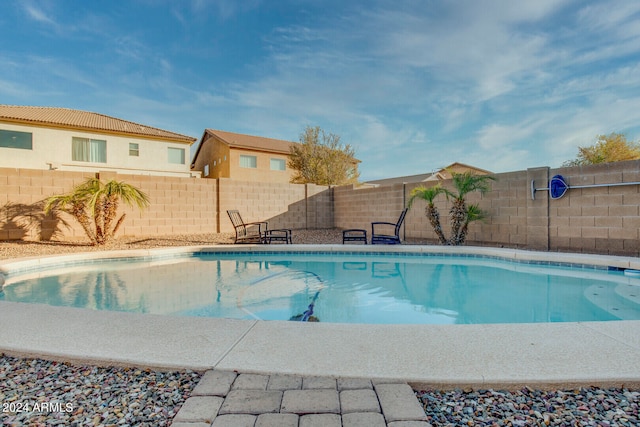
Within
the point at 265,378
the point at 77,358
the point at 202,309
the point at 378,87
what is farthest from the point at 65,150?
the point at 265,378

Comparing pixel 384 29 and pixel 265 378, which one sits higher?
pixel 384 29

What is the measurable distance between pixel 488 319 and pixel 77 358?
3.85 meters

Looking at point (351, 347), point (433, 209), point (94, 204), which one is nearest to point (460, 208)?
point (433, 209)

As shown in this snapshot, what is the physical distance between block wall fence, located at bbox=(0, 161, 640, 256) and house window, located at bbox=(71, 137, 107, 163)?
830 cm

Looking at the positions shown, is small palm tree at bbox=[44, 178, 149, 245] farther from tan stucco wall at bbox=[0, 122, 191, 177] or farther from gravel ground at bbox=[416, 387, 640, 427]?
gravel ground at bbox=[416, 387, 640, 427]

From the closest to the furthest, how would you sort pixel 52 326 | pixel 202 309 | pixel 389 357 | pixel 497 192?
pixel 389 357
pixel 52 326
pixel 202 309
pixel 497 192

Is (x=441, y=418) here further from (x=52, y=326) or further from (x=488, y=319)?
(x=52, y=326)

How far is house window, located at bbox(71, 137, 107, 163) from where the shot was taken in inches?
630

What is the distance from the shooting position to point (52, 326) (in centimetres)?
268

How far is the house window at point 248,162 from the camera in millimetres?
20691

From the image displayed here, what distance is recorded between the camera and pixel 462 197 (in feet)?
26.5

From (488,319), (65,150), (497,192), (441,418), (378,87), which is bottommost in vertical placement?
(488,319)

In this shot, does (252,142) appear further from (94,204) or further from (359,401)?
(359,401)

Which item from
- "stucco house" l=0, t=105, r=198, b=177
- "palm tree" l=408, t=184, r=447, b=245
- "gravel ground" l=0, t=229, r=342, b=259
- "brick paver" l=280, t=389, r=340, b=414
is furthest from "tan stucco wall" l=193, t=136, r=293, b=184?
"brick paver" l=280, t=389, r=340, b=414
